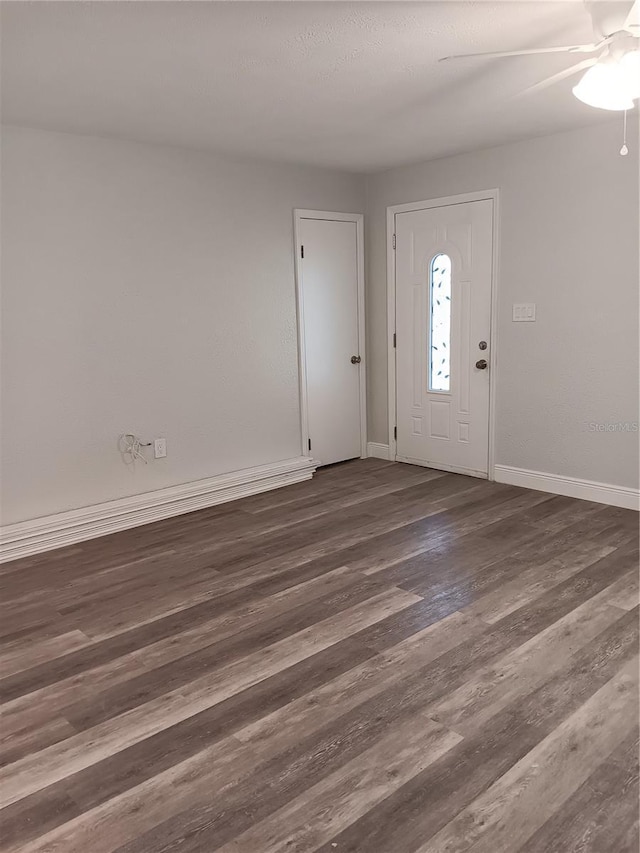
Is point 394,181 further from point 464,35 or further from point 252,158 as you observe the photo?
point 464,35

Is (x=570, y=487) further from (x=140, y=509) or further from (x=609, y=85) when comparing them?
(x=140, y=509)

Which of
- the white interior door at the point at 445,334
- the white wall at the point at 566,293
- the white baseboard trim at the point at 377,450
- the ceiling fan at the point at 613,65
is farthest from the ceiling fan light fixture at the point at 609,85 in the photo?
the white baseboard trim at the point at 377,450

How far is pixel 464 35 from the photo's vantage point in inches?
101

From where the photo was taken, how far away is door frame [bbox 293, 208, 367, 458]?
201 inches

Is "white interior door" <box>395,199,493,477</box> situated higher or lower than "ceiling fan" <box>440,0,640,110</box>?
lower

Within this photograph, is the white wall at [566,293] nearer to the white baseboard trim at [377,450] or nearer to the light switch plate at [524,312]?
the light switch plate at [524,312]

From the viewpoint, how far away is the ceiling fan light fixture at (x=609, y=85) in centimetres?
240

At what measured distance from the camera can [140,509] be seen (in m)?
4.31

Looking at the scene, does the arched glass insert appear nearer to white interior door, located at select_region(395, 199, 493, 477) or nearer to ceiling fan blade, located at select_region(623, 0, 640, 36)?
white interior door, located at select_region(395, 199, 493, 477)

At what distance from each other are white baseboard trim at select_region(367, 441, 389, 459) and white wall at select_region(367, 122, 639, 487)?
3.71ft

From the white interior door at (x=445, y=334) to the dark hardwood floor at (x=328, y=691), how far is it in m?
1.24

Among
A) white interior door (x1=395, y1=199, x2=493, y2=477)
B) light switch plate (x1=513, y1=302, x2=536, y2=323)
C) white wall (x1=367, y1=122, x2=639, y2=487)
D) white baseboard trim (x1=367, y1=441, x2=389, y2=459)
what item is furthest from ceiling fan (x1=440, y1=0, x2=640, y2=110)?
white baseboard trim (x1=367, y1=441, x2=389, y2=459)

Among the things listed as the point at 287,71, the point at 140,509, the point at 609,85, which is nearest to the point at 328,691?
the point at 140,509

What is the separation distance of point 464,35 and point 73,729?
9.51 feet
